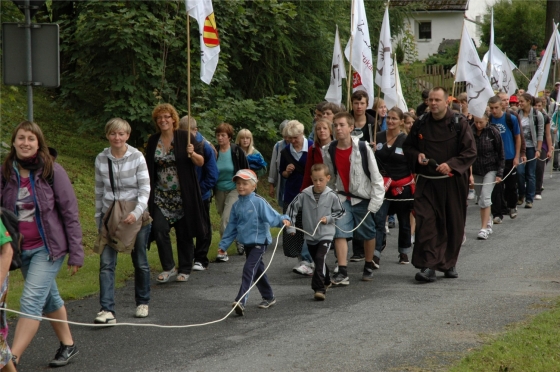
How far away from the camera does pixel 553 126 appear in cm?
2062

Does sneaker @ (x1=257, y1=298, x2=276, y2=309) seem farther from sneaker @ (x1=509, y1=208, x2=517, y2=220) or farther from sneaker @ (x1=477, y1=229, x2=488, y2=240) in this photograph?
sneaker @ (x1=509, y1=208, x2=517, y2=220)

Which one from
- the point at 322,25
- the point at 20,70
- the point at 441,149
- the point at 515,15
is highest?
the point at 515,15

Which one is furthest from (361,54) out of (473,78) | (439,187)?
(439,187)

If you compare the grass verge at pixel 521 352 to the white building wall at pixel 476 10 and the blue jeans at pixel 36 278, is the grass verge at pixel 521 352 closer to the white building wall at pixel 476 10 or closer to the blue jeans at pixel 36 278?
the blue jeans at pixel 36 278

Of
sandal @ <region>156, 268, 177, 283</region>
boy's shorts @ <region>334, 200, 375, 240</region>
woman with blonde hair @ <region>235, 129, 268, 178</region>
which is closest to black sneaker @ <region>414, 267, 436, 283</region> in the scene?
boy's shorts @ <region>334, 200, 375, 240</region>

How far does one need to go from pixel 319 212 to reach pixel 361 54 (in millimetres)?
4211

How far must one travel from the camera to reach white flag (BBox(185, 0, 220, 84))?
9859mm

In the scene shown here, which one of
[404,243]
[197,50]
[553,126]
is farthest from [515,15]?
[404,243]

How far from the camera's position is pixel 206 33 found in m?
10.0

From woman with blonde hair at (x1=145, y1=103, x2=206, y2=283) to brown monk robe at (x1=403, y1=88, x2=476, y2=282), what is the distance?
2400 mm

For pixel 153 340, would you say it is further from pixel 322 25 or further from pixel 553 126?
pixel 553 126

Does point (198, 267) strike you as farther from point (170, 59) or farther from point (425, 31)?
point (425, 31)

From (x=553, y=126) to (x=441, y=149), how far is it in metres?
11.9

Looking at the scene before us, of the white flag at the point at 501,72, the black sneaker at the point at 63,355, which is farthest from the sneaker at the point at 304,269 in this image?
the white flag at the point at 501,72
